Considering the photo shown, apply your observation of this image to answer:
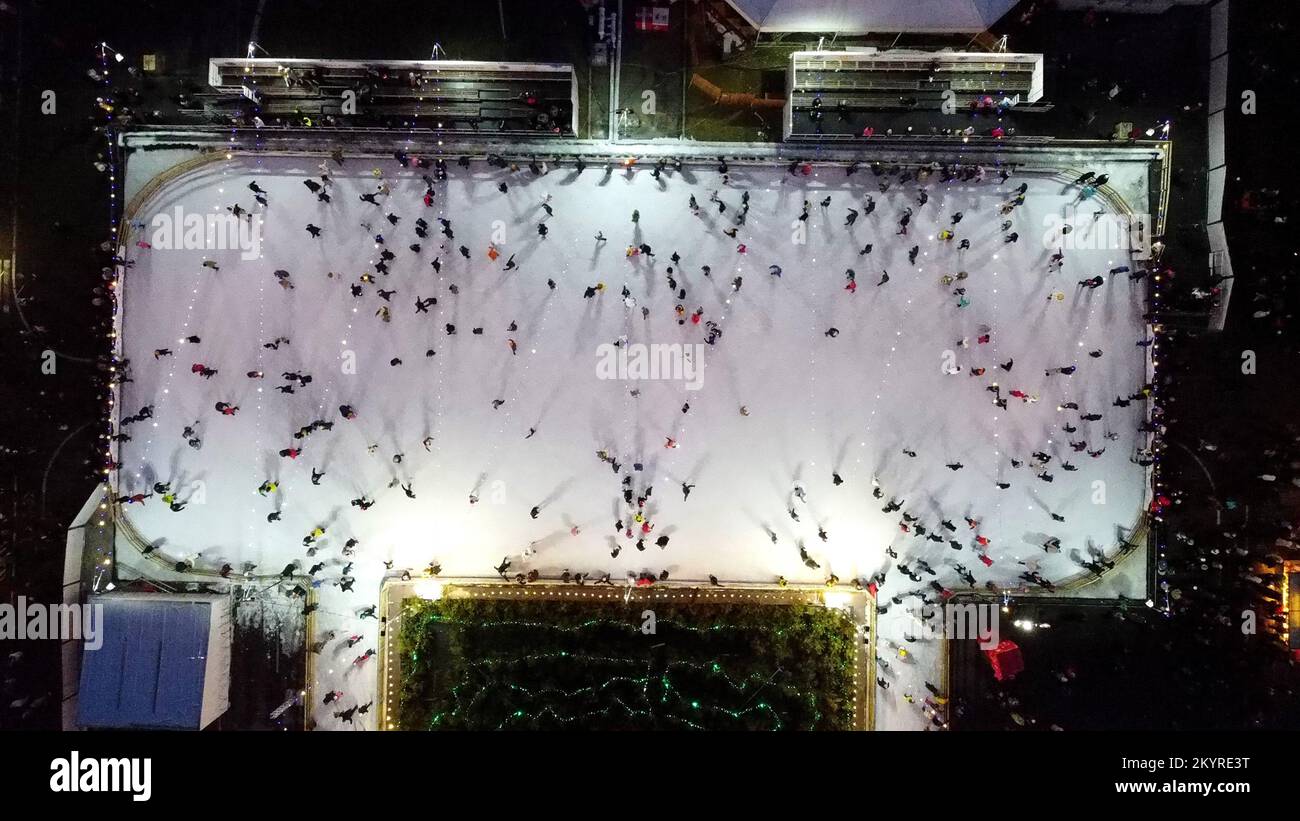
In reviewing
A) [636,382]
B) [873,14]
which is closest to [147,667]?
[636,382]

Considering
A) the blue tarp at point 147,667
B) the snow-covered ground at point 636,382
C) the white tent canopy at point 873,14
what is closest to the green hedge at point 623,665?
the snow-covered ground at point 636,382

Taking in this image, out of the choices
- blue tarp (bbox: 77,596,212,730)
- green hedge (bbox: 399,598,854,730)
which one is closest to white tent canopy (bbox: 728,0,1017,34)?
green hedge (bbox: 399,598,854,730)

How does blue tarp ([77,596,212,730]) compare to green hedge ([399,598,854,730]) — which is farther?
green hedge ([399,598,854,730])

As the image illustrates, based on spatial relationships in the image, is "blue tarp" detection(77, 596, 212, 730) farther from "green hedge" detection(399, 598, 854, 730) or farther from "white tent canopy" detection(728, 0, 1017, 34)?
"white tent canopy" detection(728, 0, 1017, 34)

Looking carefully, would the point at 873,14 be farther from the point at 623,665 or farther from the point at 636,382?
Result: the point at 623,665

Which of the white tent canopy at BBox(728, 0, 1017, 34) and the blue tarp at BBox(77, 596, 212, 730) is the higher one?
the white tent canopy at BBox(728, 0, 1017, 34)

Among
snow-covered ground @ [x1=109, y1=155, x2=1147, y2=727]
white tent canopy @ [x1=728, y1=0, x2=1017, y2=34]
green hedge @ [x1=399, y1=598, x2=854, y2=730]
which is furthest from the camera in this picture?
snow-covered ground @ [x1=109, y1=155, x2=1147, y2=727]

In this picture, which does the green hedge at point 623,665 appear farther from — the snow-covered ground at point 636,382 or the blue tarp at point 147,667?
the blue tarp at point 147,667
